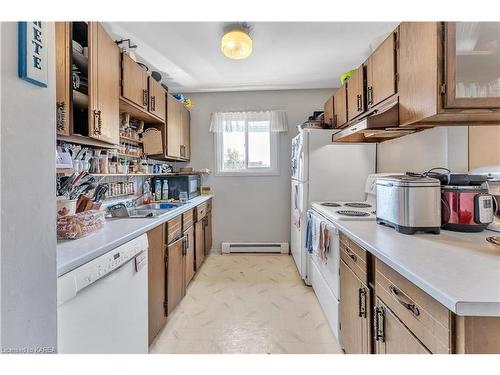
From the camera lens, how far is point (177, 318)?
6.82 feet

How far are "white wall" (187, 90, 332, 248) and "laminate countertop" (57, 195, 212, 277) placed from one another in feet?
6.81

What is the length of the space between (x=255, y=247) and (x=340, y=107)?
2258mm

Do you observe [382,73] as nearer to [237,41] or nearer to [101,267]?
[237,41]

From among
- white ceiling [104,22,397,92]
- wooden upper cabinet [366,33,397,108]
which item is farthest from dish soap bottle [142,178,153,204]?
wooden upper cabinet [366,33,397,108]

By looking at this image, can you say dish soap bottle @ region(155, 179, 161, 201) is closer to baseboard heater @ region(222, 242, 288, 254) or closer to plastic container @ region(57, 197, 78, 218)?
baseboard heater @ region(222, 242, 288, 254)

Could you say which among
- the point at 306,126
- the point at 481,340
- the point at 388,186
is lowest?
the point at 481,340

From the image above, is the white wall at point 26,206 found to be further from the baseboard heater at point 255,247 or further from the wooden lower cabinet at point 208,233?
the baseboard heater at point 255,247

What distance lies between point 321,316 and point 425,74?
1879 mm

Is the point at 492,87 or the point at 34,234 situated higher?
the point at 492,87

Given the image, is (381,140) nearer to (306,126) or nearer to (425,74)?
(306,126)

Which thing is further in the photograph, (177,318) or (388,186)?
(177,318)

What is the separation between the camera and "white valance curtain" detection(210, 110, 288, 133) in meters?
3.70

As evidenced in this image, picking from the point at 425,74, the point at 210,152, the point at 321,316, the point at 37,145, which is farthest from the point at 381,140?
the point at 37,145

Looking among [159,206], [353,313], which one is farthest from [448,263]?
[159,206]
